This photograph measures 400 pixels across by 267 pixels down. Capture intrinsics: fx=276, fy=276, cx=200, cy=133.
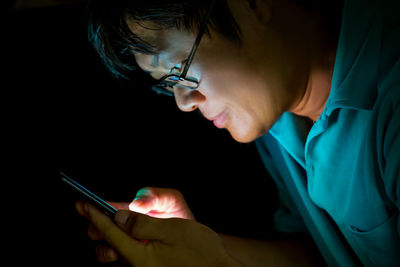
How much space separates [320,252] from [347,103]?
763 millimetres

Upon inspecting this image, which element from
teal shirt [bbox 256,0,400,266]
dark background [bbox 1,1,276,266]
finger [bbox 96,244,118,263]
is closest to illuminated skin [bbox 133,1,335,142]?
teal shirt [bbox 256,0,400,266]

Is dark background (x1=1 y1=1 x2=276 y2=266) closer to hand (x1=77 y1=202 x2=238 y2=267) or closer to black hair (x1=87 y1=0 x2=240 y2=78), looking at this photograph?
black hair (x1=87 y1=0 x2=240 y2=78)

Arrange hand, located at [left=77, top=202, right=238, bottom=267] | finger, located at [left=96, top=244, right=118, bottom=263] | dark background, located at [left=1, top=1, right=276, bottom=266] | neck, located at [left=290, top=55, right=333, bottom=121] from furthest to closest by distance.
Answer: dark background, located at [left=1, top=1, right=276, bottom=266], neck, located at [left=290, top=55, right=333, bottom=121], finger, located at [left=96, top=244, right=118, bottom=263], hand, located at [left=77, top=202, right=238, bottom=267]

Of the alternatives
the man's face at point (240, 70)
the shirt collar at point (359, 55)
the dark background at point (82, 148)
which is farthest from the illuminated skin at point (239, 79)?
the dark background at point (82, 148)

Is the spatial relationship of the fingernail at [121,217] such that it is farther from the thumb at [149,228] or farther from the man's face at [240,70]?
the man's face at [240,70]

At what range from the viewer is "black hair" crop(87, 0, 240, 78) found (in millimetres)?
729

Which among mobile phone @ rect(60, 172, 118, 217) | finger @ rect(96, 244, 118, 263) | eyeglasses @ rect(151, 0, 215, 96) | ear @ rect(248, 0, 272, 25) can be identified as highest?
ear @ rect(248, 0, 272, 25)

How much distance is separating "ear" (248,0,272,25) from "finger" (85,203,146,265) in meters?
0.69

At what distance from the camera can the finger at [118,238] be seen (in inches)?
27.3

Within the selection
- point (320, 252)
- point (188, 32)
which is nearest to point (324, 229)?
point (320, 252)

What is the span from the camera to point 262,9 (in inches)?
30.6

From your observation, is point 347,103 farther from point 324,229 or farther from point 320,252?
point 320,252

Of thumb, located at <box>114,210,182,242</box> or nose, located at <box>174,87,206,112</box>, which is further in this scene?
nose, located at <box>174,87,206,112</box>

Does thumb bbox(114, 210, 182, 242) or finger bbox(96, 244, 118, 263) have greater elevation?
thumb bbox(114, 210, 182, 242)
